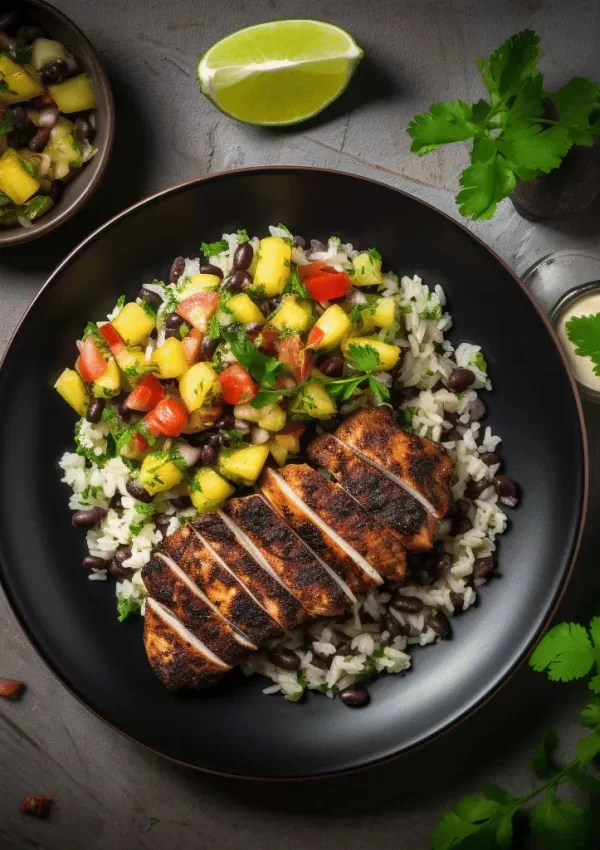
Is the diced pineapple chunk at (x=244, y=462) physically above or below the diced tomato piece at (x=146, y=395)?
below

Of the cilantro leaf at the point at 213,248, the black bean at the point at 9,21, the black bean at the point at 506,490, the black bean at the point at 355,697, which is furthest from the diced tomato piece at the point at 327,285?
the black bean at the point at 9,21

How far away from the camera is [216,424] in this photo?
11.7ft

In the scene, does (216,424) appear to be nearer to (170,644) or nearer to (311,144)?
(170,644)

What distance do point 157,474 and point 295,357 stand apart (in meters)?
0.85

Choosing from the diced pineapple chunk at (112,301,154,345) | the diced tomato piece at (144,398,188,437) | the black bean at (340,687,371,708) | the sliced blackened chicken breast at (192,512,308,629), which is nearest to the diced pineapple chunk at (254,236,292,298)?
the diced pineapple chunk at (112,301,154,345)

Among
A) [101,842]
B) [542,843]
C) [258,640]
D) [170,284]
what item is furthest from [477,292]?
[101,842]

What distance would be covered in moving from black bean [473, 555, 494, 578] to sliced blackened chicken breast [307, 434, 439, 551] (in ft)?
1.49

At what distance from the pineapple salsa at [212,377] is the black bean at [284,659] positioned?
74 centimetres

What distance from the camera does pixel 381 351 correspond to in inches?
138

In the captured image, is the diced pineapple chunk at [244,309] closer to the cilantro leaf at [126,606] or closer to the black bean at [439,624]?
the cilantro leaf at [126,606]

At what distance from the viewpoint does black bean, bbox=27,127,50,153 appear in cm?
389

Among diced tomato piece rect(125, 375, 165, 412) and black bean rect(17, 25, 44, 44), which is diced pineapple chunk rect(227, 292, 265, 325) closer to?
diced tomato piece rect(125, 375, 165, 412)

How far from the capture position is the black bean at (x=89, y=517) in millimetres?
3787

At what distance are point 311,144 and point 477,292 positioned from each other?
50.1 inches
